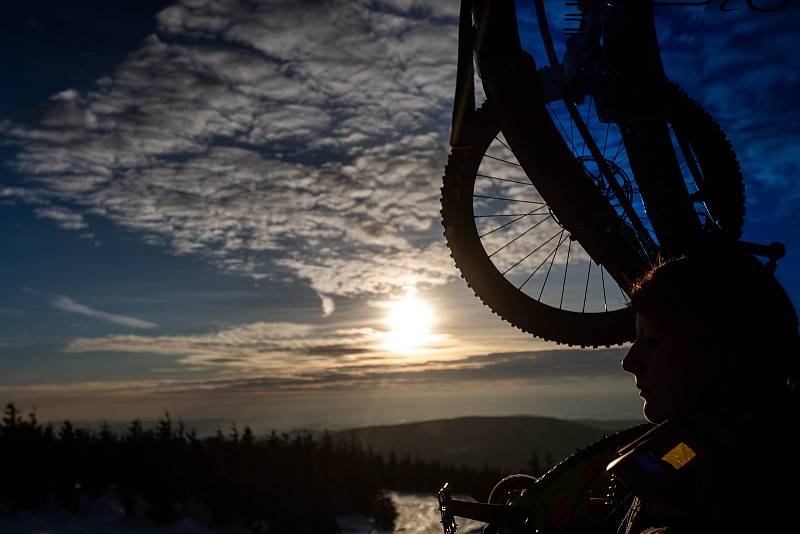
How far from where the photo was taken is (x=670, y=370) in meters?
1.57

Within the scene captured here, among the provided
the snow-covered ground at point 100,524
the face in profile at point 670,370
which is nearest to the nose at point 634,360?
the face in profile at point 670,370

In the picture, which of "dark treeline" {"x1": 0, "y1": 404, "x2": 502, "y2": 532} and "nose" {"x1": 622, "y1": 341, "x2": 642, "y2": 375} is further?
"dark treeline" {"x1": 0, "y1": 404, "x2": 502, "y2": 532}

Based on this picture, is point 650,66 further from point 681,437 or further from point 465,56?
point 681,437

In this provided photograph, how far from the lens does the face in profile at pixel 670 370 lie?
1521 mm

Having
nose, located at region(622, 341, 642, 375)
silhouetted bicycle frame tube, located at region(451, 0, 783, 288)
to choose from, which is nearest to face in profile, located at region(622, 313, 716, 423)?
nose, located at region(622, 341, 642, 375)

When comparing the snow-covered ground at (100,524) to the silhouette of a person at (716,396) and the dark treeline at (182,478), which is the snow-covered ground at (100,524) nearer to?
the dark treeline at (182,478)

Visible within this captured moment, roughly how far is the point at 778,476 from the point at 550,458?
9493 mm

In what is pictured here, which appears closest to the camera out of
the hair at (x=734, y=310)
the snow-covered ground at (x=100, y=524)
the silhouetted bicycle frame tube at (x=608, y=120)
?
the hair at (x=734, y=310)

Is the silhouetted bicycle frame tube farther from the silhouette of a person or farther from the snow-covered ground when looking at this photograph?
the snow-covered ground

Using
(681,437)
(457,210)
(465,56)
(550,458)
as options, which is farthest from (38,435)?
(681,437)

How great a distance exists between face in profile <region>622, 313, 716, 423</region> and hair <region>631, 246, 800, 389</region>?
0.03 m

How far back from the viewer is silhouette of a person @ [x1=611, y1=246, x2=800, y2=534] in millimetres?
1225

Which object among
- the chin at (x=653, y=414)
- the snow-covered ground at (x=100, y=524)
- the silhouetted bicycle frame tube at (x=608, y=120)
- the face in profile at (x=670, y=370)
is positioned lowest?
the snow-covered ground at (x=100, y=524)

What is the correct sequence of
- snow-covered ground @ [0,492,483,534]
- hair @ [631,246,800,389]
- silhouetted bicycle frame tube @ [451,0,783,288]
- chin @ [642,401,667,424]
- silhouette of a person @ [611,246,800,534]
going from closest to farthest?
silhouette of a person @ [611,246,800,534]
hair @ [631,246,800,389]
chin @ [642,401,667,424]
silhouetted bicycle frame tube @ [451,0,783,288]
snow-covered ground @ [0,492,483,534]
